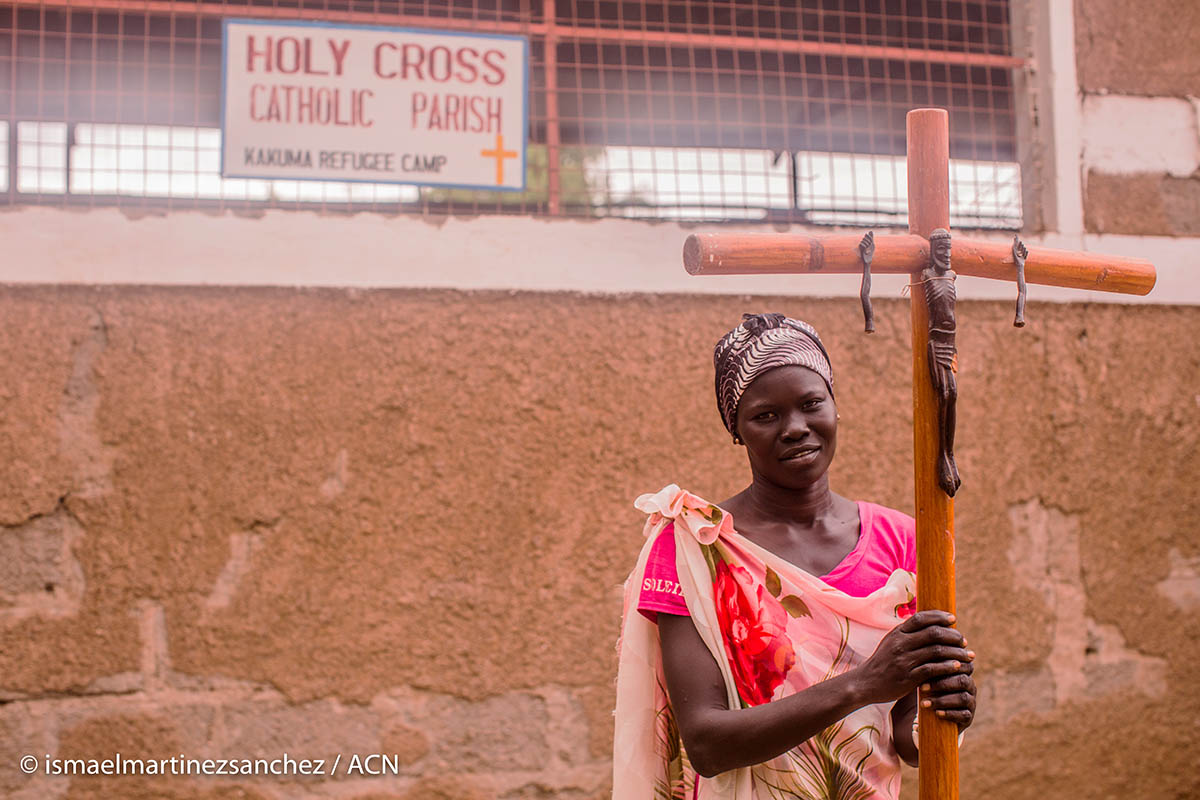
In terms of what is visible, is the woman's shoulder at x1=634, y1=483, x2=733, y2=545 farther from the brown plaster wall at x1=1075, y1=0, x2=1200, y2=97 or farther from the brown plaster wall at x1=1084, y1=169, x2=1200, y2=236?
the brown plaster wall at x1=1075, y1=0, x2=1200, y2=97

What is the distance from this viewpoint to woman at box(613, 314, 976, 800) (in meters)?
1.62

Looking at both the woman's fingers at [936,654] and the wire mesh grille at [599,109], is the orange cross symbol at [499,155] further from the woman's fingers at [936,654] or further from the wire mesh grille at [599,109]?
the woman's fingers at [936,654]

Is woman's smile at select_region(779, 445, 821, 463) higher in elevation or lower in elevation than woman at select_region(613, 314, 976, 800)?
higher

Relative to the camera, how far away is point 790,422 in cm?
163

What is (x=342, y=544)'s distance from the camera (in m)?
3.10

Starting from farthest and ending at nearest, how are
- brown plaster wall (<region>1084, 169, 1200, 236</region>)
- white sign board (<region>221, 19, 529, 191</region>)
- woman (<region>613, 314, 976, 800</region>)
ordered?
1. brown plaster wall (<region>1084, 169, 1200, 236</region>)
2. white sign board (<region>221, 19, 529, 191</region>)
3. woman (<region>613, 314, 976, 800</region>)

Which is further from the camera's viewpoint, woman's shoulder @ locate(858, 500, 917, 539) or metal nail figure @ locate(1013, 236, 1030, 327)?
woman's shoulder @ locate(858, 500, 917, 539)

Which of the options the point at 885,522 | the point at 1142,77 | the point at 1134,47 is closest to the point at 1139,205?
the point at 1142,77

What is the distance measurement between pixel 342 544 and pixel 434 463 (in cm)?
37

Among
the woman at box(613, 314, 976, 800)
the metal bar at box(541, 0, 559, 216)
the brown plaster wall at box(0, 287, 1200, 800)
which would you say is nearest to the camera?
the woman at box(613, 314, 976, 800)

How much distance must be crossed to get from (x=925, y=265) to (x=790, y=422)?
0.32 metres

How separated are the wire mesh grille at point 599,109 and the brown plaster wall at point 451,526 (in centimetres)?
49

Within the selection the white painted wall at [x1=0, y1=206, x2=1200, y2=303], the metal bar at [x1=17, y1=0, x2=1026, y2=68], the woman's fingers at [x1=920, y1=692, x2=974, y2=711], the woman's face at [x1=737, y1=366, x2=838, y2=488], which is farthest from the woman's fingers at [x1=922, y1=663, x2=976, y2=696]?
the metal bar at [x1=17, y1=0, x2=1026, y2=68]

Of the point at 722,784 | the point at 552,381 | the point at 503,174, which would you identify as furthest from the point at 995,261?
the point at 503,174
